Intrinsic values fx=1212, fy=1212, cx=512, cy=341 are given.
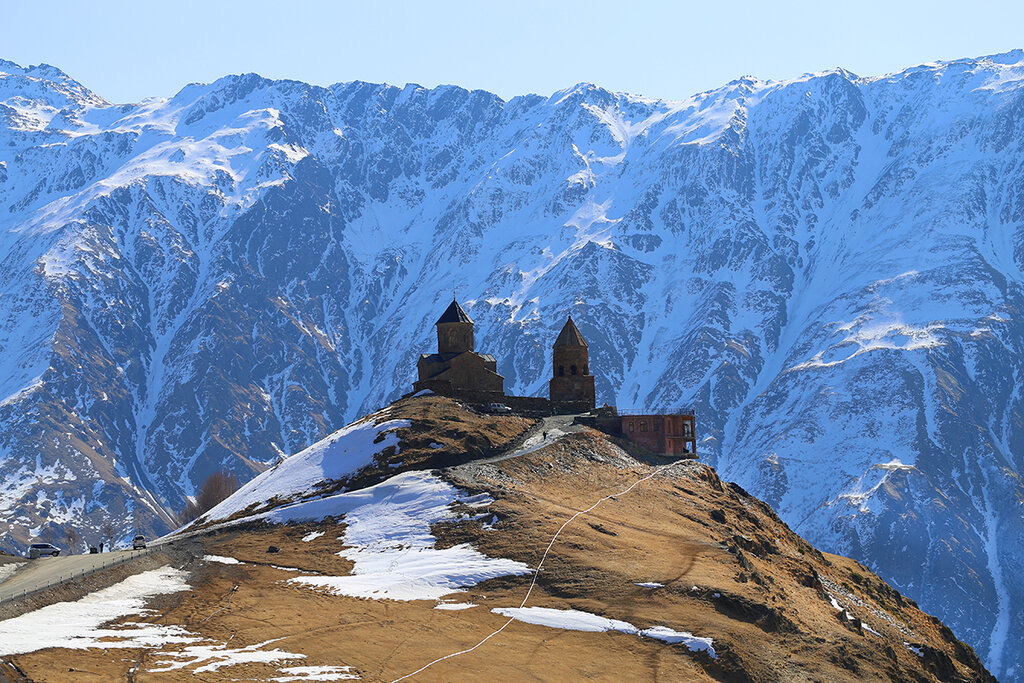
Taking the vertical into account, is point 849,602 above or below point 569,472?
below

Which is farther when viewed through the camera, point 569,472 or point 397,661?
point 569,472

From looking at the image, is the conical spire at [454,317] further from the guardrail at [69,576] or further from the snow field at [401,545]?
the guardrail at [69,576]

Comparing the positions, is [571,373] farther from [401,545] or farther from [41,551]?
[41,551]

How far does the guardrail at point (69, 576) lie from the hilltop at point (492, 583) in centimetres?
254

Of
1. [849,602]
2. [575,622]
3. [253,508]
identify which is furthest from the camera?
[253,508]

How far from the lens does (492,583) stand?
70.6m

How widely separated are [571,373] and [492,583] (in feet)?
199

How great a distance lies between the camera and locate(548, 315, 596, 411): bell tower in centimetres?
12900

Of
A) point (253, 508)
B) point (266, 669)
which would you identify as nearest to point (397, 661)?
point (266, 669)

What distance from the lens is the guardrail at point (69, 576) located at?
217ft

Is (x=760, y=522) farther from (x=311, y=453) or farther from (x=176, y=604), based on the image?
(x=176, y=604)

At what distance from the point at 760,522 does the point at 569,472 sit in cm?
1733

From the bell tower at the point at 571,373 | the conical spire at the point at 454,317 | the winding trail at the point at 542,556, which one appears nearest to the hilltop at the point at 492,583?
the winding trail at the point at 542,556

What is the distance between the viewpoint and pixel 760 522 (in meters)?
100
